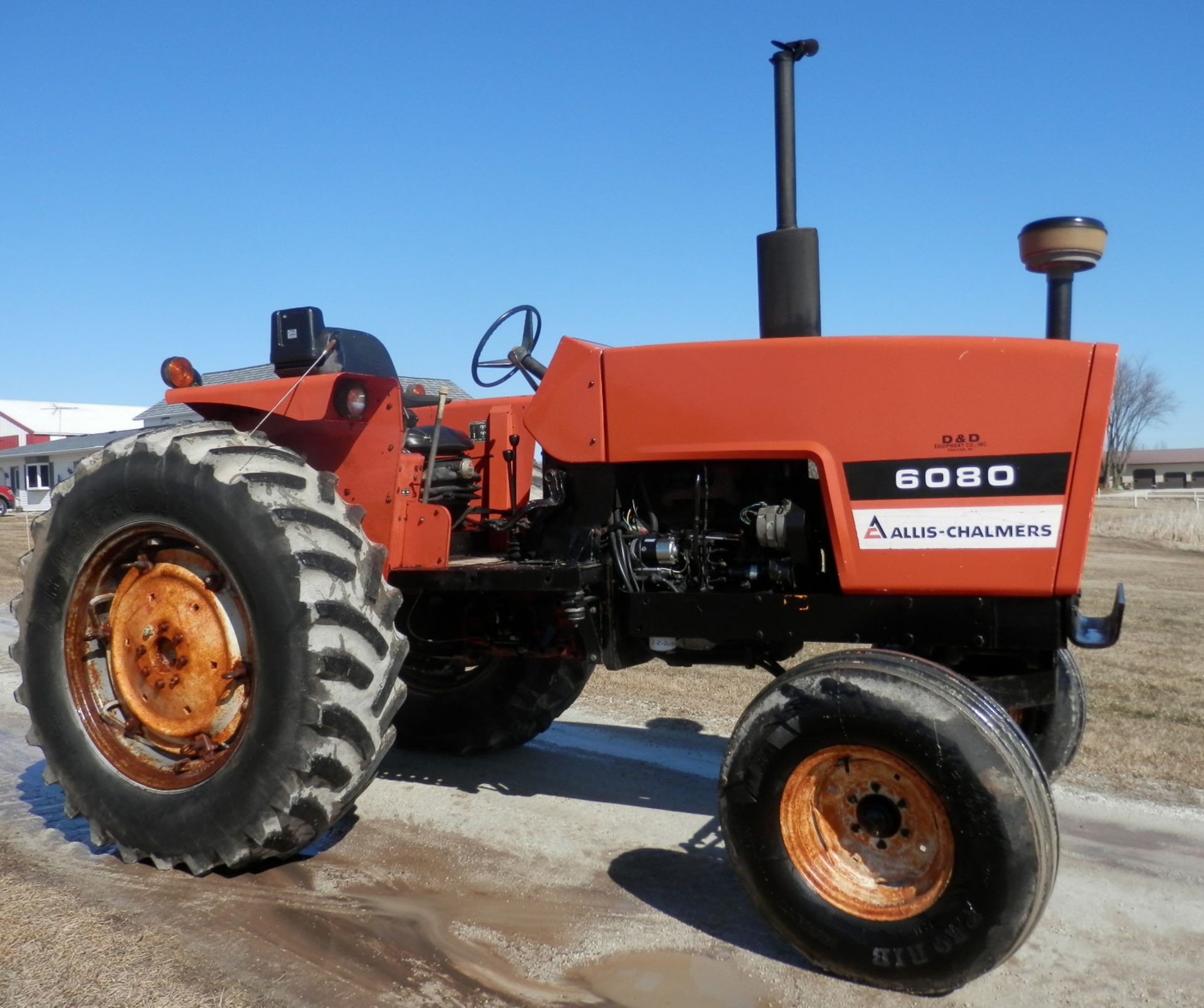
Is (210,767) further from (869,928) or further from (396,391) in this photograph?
(869,928)

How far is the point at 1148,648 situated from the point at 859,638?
5634mm

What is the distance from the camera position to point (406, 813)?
4453 millimetres

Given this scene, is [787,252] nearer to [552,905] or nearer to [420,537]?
[420,537]

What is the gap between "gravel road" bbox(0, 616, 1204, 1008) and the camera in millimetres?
2988

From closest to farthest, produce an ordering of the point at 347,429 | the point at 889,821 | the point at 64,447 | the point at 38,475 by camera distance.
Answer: the point at 889,821, the point at 347,429, the point at 64,447, the point at 38,475

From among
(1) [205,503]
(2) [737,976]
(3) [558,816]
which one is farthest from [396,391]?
(2) [737,976]

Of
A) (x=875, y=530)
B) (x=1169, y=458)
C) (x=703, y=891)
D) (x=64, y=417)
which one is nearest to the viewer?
(x=875, y=530)

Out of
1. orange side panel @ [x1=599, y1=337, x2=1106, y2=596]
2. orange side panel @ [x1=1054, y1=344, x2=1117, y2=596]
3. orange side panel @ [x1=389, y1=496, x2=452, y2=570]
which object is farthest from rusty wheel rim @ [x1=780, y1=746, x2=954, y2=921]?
orange side panel @ [x1=389, y1=496, x2=452, y2=570]

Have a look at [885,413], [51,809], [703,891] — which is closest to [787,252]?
[885,413]

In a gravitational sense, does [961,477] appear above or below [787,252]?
below

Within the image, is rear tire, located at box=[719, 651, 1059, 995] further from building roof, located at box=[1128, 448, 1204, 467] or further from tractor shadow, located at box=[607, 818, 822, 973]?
building roof, located at box=[1128, 448, 1204, 467]

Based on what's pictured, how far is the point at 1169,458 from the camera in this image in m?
84.1

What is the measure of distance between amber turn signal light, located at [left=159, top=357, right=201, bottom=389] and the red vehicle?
0.02m

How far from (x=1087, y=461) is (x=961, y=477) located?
36cm
